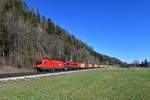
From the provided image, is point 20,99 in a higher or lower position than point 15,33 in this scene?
lower

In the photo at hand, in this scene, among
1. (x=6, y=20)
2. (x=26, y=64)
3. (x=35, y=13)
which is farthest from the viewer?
(x=35, y=13)

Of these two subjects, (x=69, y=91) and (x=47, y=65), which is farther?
(x=47, y=65)

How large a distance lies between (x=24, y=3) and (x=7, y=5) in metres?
39.8

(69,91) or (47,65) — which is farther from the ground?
(47,65)

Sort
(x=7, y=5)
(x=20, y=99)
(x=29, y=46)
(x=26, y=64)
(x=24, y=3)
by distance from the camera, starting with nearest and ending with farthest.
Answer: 1. (x=20, y=99)
2. (x=26, y=64)
3. (x=29, y=46)
4. (x=7, y=5)
5. (x=24, y=3)

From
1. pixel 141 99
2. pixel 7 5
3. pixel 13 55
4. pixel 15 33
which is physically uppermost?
pixel 7 5

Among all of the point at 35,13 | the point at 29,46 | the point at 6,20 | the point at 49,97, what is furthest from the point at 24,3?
the point at 49,97

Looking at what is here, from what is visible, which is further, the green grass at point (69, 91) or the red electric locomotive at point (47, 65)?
the red electric locomotive at point (47, 65)

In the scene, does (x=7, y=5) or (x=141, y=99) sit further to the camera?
(x=7, y=5)

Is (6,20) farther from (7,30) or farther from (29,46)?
(29,46)

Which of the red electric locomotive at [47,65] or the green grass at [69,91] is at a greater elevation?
the red electric locomotive at [47,65]

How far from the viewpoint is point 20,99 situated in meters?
20.0

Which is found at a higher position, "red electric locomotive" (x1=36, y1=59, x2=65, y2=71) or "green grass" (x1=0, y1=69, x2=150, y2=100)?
"red electric locomotive" (x1=36, y1=59, x2=65, y2=71)

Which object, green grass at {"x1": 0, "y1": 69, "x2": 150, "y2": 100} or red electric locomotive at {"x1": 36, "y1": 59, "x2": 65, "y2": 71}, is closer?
green grass at {"x1": 0, "y1": 69, "x2": 150, "y2": 100}
